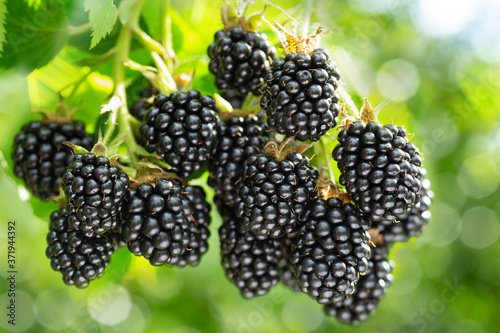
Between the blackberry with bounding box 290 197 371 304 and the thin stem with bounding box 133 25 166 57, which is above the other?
the thin stem with bounding box 133 25 166 57

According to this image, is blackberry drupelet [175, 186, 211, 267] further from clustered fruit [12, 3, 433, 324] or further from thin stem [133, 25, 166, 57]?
thin stem [133, 25, 166, 57]

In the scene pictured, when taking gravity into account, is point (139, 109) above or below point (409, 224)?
below

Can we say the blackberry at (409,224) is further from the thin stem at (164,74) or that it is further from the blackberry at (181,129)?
the thin stem at (164,74)

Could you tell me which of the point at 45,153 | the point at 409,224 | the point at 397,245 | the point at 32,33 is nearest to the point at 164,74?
the point at 45,153

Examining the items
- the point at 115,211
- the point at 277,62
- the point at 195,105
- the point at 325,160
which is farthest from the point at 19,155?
the point at 325,160

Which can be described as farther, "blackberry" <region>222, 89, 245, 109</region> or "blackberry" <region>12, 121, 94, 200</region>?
"blackberry" <region>222, 89, 245, 109</region>

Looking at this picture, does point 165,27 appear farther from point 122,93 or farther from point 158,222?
point 158,222

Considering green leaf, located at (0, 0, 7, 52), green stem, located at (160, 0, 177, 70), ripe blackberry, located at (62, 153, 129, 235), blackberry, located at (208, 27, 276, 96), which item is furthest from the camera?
green stem, located at (160, 0, 177, 70)

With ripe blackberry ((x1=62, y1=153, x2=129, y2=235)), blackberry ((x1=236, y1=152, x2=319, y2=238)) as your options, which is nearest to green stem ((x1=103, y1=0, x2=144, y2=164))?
ripe blackberry ((x1=62, y1=153, x2=129, y2=235))

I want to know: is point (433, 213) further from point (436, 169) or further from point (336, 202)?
point (336, 202)
